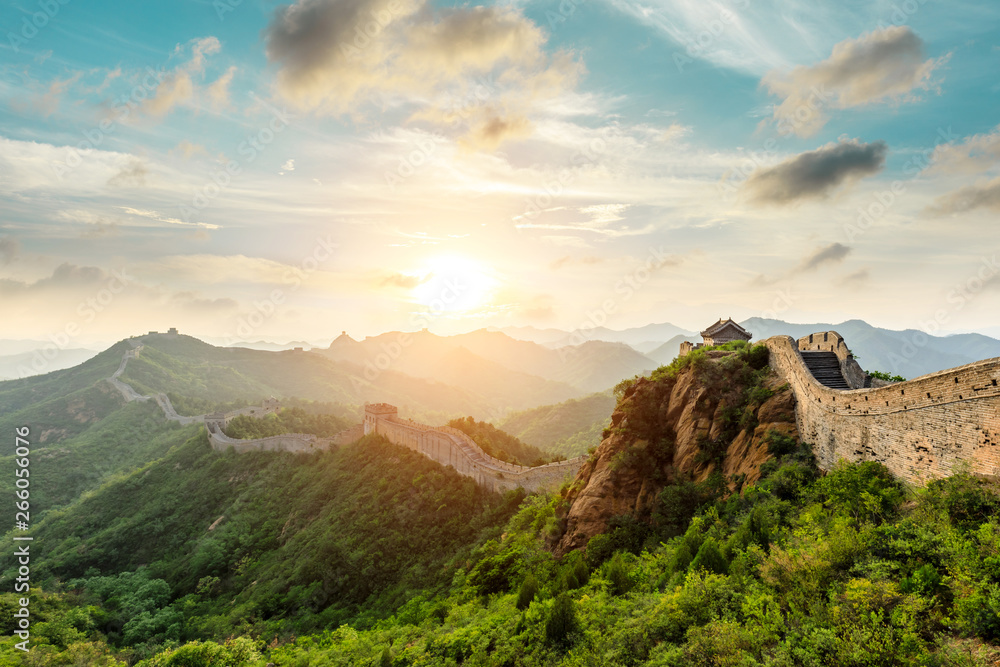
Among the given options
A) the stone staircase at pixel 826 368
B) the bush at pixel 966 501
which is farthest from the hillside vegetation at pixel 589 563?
the stone staircase at pixel 826 368

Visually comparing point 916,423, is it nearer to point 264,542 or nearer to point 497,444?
point 497,444

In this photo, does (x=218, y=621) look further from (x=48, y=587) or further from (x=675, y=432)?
(x=675, y=432)

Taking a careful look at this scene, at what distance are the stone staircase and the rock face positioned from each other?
1.60 metres

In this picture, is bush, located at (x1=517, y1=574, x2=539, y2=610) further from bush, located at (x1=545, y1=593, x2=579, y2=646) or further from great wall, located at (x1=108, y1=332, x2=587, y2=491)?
great wall, located at (x1=108, y1=332, x2=587, y2=491)

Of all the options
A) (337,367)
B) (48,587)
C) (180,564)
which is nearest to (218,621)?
(180,564)

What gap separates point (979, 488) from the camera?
1014cm

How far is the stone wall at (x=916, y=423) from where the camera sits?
10805mm

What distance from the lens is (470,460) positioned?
3897cm

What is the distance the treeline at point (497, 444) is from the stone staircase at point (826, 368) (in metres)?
24.0

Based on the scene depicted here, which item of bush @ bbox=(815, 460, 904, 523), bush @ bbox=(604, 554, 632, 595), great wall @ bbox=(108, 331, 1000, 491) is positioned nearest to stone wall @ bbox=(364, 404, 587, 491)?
bush @ bbox=(604, 554, 632, 595)

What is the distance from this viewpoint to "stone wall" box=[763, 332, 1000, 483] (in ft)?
35.4

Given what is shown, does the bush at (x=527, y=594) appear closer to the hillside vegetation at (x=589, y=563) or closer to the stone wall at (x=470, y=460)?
the hillside vegetation at (x=589, y=563)

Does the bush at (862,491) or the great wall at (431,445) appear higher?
the bush at (862,491)

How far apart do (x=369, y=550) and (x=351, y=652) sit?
16.3 m
